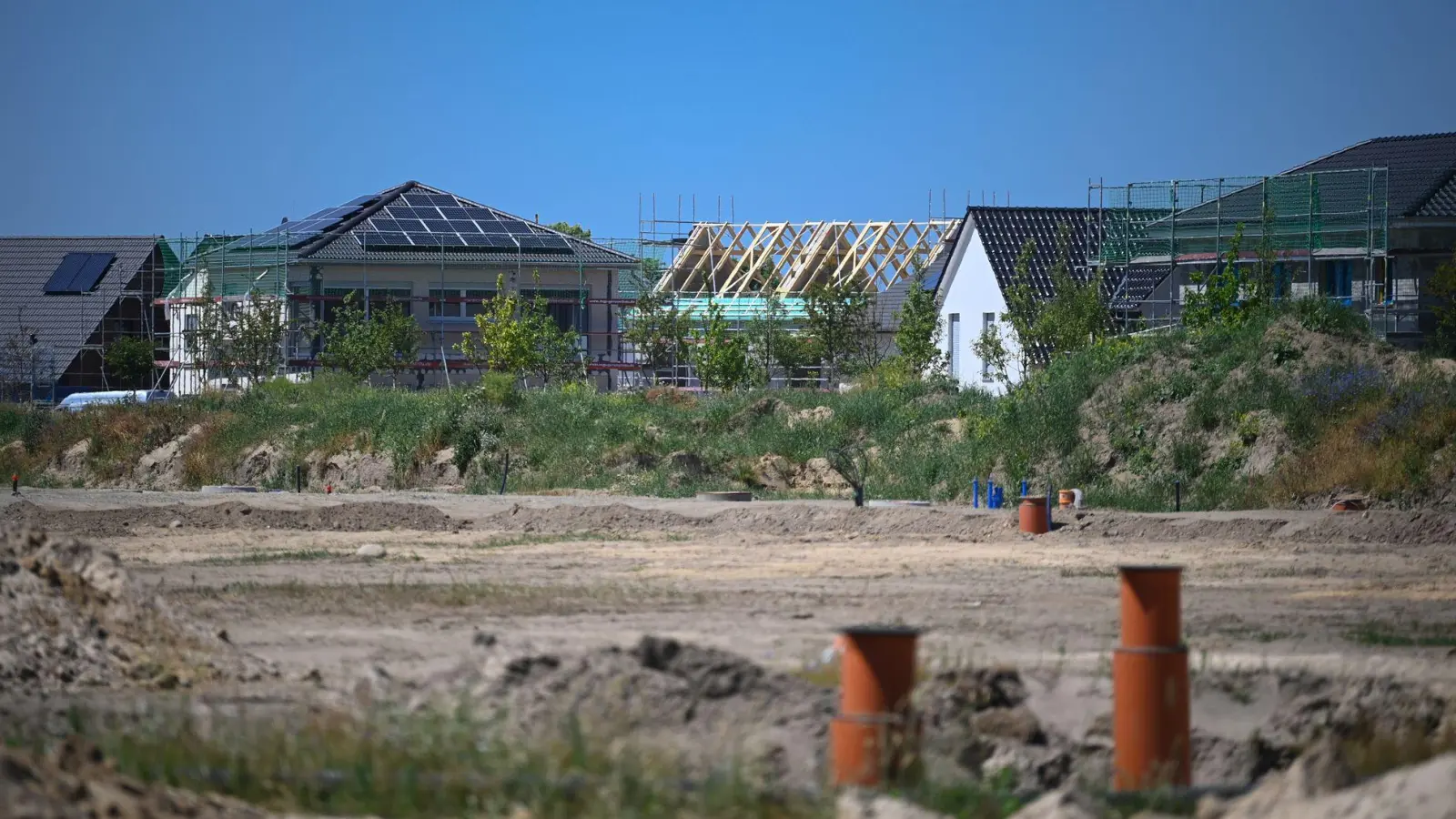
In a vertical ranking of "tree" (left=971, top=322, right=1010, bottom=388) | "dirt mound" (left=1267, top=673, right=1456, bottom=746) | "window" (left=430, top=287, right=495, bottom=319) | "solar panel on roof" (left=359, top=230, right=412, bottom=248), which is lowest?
"dirt mound" (left=1267, top=673, right=1456, bottom=746)

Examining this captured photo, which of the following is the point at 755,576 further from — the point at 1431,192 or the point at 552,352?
the point at 552,352

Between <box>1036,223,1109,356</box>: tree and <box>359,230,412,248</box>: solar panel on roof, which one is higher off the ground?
<box>359,230,412,248</box>: solar panel on roof

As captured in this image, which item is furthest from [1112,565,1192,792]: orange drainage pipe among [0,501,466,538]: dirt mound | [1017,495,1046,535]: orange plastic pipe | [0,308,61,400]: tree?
[0,308,61,400]: tree

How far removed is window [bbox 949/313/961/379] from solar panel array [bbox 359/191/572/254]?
13370mm

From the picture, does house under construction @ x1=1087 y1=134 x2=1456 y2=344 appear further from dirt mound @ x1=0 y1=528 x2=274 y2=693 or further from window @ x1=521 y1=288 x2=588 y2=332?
dirt mound @ x1=0 y1=528 x2=274 y2=693

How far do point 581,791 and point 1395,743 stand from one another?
16.0 ft

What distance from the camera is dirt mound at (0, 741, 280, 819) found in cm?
634

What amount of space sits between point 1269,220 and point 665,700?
108 ft

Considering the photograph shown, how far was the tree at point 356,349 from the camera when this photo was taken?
167ft

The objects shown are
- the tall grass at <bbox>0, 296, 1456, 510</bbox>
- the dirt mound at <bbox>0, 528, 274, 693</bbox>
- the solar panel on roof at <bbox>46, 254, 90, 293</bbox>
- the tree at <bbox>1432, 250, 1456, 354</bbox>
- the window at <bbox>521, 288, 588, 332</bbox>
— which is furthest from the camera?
the solar panel on roof at <bbox>46, 254, 90, 293</bbox>

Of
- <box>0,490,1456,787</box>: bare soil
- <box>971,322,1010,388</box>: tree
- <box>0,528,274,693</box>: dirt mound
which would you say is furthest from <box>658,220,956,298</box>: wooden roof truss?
<box>0,528,274,693</box>: dirt mound

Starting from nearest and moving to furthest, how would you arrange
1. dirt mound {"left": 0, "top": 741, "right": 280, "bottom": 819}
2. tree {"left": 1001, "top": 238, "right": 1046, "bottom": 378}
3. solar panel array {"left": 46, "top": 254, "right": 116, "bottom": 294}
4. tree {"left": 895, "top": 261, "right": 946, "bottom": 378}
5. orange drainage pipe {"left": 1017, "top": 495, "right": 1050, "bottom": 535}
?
dirt mound {"left": 0, "top": 741, "right": 280, "bottom": 819} < orange drainage pipe {"left": 1017, "top": 495, "right": 1050, "bottom": 535} < tree {"left": 1001, "top": 238, "right": 1046, "bottom": 378} < tree {"left": 895, "top": 261, "right": 946, "bottom": 378} < solar panel array {"left": 46, "top": 254, "right": 116, "bottom": 294}

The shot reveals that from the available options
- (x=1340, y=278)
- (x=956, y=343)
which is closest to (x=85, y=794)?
(x=1340, y=278)

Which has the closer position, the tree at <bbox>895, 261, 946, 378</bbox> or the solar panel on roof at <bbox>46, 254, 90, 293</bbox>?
the tree at <bbox>895, 261, 946, 378</bbox>
